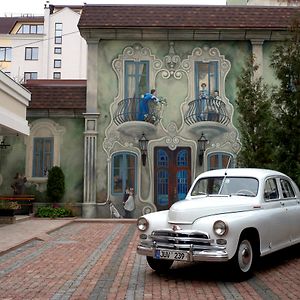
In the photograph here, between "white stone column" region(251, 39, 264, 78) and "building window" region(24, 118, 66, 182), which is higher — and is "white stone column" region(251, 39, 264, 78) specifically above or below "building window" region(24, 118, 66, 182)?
above

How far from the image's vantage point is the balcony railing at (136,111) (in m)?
18.9

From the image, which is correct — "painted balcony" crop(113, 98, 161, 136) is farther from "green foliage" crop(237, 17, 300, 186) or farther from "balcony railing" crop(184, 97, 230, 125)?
"green foliage" crop(237, 17, 300, 186)

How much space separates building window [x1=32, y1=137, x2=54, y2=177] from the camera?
1950 cm

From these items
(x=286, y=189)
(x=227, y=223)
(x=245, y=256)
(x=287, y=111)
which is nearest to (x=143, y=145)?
(x=287, y=111)

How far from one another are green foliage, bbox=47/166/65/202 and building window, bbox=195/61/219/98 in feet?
21.9

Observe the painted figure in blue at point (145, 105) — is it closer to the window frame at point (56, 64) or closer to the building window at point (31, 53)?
the window frame at point (56, 64)

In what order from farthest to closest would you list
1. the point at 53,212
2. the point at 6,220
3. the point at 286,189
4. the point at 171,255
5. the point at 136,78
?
the point at 136,78
the point at 53,212
the point at 6,220
the point at 286,189
the point at 171,255

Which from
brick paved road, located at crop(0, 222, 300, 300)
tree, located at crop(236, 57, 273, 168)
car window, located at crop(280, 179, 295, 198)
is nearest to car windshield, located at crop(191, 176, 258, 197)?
car window, located at crop(280, 179, 295, 198)

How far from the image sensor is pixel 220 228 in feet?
22.3

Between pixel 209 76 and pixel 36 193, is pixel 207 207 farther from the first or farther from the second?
pixel 36 193

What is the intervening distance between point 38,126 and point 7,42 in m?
49.1

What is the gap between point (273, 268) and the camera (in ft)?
26.9

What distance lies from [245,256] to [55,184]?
12692 mm

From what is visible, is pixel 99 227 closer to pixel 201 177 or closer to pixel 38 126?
pixel 38 126
